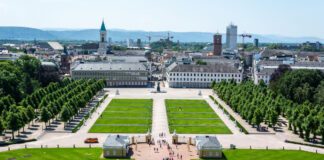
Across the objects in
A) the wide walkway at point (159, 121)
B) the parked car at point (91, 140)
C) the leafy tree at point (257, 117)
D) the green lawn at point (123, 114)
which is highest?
the leafy tree at point (257, 117)

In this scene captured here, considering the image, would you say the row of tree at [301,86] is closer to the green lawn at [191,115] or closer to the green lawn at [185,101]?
the green lawn at [185,101]

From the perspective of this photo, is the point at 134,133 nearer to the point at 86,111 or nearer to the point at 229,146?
the point at 229,146

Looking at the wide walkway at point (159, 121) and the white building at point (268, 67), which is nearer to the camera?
the wide walkway at point (159, 121)

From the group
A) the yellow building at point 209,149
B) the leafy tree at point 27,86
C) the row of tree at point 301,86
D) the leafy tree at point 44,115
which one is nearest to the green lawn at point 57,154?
the leafy tree at point 44,115

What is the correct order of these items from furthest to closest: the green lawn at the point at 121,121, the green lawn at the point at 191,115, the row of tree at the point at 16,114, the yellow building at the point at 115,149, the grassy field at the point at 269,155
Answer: the green lawn at the point at 191,115 → the green lawn at the point at 121,121 → the row of tree at the point at 16,114 → the yellow building at the point at 115,149 → the grassy field at the point at 269,155

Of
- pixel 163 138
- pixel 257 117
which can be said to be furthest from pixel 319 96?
pixel 163 138
